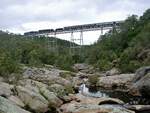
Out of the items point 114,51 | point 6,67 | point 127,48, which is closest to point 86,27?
point 114,51

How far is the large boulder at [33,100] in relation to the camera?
2231 cm

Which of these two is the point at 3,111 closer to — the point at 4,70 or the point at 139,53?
the point at 4,70

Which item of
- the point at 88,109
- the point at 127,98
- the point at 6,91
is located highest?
the point at 6,91

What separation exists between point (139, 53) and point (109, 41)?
26.8m

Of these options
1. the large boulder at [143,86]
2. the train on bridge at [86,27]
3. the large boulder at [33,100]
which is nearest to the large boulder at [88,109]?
the large boulder at [33,100]

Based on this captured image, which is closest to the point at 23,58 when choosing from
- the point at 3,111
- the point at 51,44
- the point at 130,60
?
the point at 130,60

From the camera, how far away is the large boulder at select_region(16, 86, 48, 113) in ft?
73.2

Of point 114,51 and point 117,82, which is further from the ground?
point 114,51

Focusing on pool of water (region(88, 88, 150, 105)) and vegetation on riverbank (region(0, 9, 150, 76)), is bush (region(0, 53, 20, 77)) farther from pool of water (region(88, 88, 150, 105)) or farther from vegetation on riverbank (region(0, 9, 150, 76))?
vegetation on riverbank (region(0, 9, 150, 76))

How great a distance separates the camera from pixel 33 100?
74.3ft

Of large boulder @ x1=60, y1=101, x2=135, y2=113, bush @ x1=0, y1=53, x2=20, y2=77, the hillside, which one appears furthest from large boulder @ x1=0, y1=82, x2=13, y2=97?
the hillside

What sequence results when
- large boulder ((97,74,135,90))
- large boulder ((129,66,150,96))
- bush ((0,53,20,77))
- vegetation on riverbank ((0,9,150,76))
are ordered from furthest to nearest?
vegetation on riverbank ((0,9,150,76)) < large boulder ((97,74,135,90)) < large boulder ((129,66,150,96)) < bush ((0,53,20,77))

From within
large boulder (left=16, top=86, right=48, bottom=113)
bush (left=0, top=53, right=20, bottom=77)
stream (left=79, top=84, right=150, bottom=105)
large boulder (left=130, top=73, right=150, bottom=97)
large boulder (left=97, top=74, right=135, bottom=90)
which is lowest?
large boulder (left=97, top=74, right=135, bottom=90)

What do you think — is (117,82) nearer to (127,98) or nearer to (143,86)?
(143,86)
